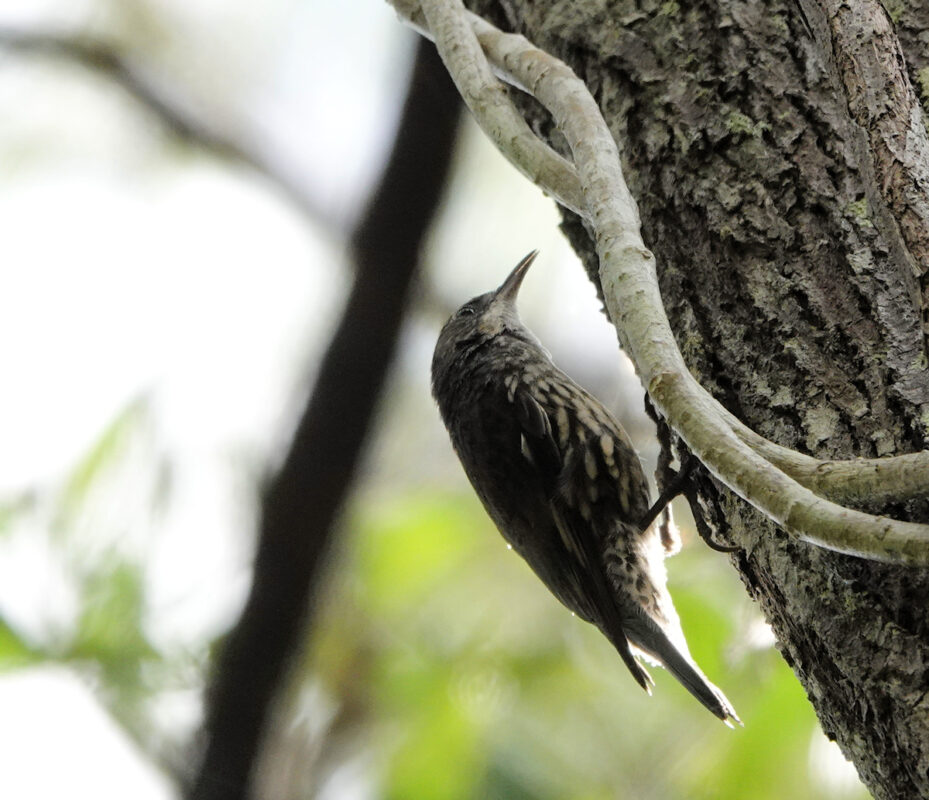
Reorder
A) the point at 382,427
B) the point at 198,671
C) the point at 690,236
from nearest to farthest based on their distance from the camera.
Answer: the point at 690,236
the point at 382,427
the point at 198,671

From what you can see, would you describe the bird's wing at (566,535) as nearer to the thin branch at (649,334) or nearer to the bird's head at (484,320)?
the bird's head at (484,320)

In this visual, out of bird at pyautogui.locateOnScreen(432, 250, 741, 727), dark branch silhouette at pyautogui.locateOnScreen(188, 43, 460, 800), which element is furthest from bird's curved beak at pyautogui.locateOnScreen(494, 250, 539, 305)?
dark branch silhouette at pyautogui.locateOnScreen(188, 43, 460, 800)

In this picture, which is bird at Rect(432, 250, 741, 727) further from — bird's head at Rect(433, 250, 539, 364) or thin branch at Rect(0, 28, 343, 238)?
thin branch at Rect(0, 28, 343, 238)

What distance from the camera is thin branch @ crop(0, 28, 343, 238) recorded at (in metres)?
3.62

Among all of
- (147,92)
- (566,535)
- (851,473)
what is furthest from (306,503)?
(147,92)

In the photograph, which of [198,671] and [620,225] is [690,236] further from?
[198,671]

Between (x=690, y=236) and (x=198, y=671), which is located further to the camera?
(x=198, y=671)

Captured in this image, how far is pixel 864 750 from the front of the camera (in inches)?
60.8

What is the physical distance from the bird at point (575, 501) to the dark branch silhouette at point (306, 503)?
1.91 ft

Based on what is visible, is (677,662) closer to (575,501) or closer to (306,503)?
(575,501)

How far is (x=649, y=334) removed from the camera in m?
1.52

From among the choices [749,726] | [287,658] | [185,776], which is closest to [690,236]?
[287,658]

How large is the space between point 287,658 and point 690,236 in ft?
5.10

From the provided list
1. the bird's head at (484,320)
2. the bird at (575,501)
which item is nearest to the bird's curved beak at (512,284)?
the bird's head at (484,320)
